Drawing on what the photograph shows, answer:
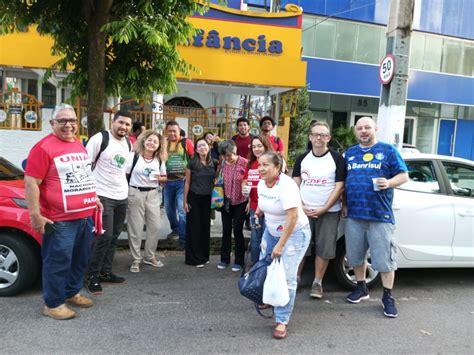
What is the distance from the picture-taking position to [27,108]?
8.12 metres

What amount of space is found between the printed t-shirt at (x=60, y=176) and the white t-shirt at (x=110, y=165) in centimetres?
51

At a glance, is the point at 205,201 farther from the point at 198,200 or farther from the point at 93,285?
the point at 93,285

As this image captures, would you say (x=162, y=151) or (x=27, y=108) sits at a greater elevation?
(x=27, y=108)

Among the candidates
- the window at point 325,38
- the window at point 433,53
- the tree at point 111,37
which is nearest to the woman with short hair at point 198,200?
the tree at point 111,37

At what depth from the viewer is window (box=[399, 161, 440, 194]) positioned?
448 cm

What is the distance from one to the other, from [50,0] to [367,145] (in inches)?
163

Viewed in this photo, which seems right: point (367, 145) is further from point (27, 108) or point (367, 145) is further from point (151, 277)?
point (27, 108)

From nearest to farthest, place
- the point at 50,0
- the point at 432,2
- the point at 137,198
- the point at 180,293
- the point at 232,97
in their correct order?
the point at 180,293, the point at 137,198, the point at 50,0, the point at 232,97, the point at 432,2

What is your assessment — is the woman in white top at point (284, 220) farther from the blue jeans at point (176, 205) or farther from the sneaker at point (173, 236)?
the sneaker at point (173, 236)

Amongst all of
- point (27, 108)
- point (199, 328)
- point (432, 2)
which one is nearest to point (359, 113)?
point (432, 2)

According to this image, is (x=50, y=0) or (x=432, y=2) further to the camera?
(x=432, y=2)

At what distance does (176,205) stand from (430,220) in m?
3.43

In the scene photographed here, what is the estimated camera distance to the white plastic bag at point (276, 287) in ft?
10.8

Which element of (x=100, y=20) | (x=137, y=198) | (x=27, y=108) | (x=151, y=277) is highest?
(x=100, y=20)
